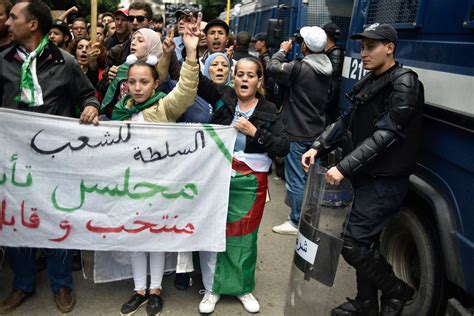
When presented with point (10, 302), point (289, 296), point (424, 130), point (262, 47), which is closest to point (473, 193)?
point (424, 130)

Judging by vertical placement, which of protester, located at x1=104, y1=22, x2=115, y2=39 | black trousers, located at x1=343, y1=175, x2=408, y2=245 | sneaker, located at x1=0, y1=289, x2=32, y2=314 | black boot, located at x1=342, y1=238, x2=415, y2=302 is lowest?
sneaker, located at x1=0, y1=289, x2=32, y2=314

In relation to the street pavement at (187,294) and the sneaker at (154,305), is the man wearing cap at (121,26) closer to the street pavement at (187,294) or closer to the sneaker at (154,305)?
the street pavement at (187,294)

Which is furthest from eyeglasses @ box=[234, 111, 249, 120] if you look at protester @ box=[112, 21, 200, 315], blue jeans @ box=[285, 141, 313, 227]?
blue jeans @ box=[285, 141, 313, 227]

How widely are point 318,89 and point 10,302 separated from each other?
3.11m

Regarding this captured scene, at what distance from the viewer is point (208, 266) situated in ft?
10.3

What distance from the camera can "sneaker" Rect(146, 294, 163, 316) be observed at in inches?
120

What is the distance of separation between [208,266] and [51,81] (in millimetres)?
1563

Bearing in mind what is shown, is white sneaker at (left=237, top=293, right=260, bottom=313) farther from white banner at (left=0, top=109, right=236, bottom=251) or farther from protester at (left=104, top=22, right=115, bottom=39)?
protester at (left=104, top=22, right=115, bottom=39)

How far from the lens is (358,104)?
2881 millimetres

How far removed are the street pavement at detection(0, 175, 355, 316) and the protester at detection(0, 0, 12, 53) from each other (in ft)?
5.46

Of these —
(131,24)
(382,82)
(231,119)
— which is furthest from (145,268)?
(131,24)

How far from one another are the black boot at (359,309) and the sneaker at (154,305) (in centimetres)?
116

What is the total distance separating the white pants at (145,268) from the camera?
3076 mm

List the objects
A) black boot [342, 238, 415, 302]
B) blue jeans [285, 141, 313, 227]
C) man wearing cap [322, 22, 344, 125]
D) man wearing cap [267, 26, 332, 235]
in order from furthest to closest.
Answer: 1. man wearing cap [322, 22, 344, 125]
2. blue jeans [285, 141, 313, 227]
3. man wearing cap [267, 26, 332, 235]
4. black boot [342, 238, 415, 302]
